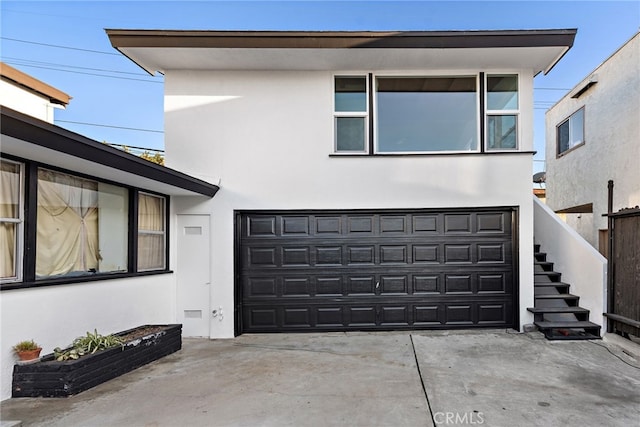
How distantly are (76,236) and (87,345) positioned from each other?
1366 mm

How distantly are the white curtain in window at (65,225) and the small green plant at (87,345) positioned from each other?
85 centimetres

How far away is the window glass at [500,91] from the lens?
19.9 ft

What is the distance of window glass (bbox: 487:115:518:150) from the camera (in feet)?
19.7

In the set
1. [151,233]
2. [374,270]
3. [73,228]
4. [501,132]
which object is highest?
[501,132]

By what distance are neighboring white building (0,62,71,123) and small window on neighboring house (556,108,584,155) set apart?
1316cm

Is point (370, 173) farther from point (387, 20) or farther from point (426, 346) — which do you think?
point (387, 20)

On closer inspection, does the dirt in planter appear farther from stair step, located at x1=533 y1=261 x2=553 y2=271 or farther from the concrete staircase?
stair step, located at x1=533 y1=261 x2=553 y2=271

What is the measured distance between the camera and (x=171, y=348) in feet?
16.3

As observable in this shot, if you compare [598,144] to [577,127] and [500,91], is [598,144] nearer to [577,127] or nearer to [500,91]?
[577,127]

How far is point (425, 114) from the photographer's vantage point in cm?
616

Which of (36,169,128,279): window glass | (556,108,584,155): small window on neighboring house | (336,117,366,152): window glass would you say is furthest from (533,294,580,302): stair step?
(36,169,128,279): window glass

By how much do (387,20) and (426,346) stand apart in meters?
6.78

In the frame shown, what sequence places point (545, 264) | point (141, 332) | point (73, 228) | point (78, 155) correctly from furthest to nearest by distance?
point (545, 264) → point (141, 332) → point (73, 228) → point (78, 155)

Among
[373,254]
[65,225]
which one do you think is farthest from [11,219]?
[373,254]
